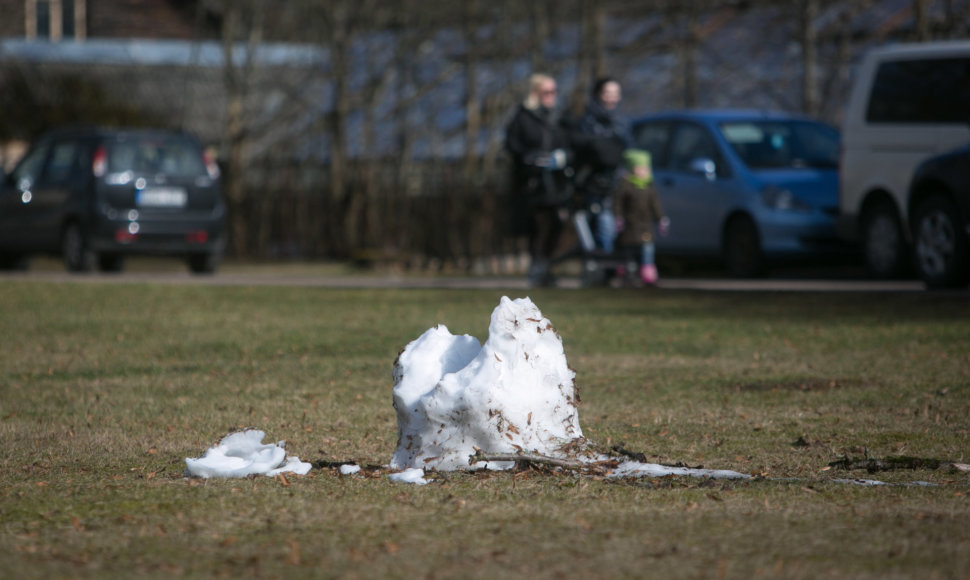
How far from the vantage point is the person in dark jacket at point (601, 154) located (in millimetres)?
14180

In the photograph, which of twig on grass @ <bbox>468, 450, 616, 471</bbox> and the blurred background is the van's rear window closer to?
the blurred background

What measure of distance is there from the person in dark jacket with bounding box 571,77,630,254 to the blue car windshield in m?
2.21

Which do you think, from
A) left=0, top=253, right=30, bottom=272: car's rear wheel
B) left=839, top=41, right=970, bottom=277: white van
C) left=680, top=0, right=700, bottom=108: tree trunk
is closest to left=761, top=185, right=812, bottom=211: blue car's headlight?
left=839, top=41, right=970, bottom=277: white van

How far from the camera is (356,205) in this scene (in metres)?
23.7

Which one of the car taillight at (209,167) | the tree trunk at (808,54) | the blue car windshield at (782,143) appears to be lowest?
the car taillight at (209,167)

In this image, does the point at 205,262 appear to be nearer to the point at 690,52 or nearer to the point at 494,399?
the point at 690,52

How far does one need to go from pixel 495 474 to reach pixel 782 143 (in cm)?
1201

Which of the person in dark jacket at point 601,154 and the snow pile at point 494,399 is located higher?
the person in dark jacket at point 601,154

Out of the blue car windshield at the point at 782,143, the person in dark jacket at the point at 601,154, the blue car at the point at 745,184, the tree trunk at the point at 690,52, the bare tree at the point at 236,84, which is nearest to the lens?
the person in dark jacket at the point at 601,154

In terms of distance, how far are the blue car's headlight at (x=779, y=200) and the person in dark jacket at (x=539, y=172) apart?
240 centimetres

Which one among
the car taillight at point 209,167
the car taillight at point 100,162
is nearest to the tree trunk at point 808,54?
the car taillight at point 209,167

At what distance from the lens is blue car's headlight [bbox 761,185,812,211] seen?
52.1 ft

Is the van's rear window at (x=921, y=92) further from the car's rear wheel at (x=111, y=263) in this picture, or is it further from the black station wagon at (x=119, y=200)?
the car's rear wheel at (x=111, y=263)

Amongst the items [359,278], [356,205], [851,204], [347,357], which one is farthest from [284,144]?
[347,357]
